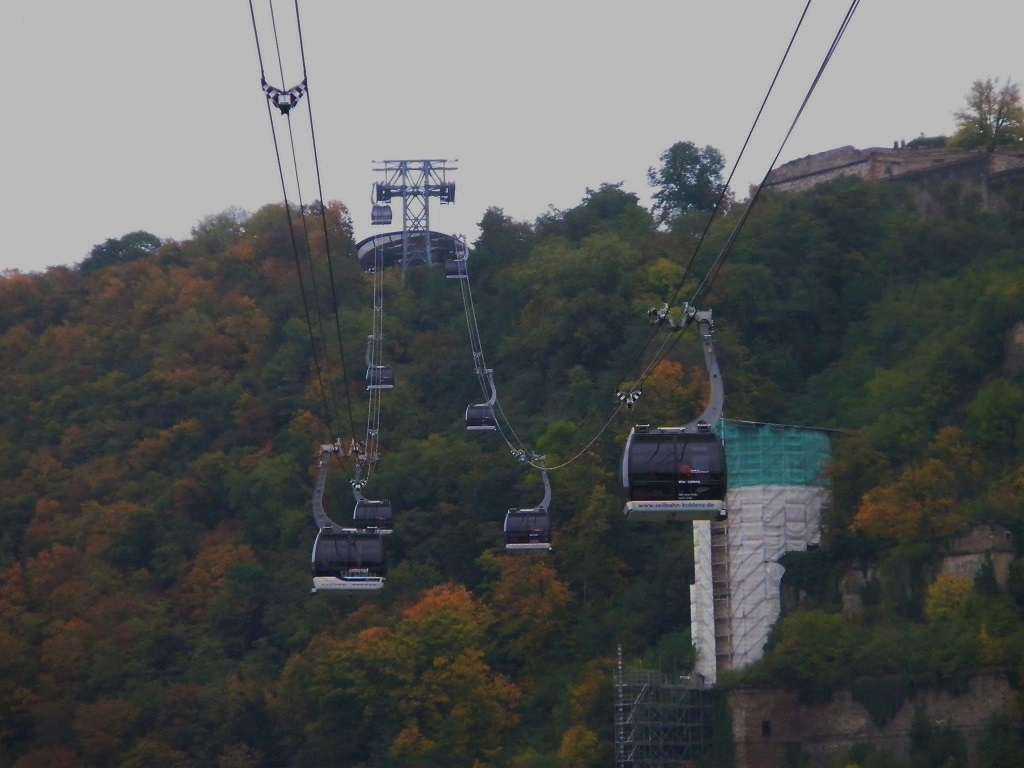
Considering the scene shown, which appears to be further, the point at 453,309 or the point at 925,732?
the point at 453,309

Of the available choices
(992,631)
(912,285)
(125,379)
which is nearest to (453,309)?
(125,379)

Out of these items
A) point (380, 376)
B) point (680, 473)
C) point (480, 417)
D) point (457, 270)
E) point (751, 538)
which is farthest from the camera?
point (457, 270)

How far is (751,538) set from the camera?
64.4 metres

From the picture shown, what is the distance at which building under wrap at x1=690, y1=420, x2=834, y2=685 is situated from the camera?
63.7 m

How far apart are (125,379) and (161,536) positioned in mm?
15748

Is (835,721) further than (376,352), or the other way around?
(376,352)

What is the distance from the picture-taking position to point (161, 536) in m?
85.0

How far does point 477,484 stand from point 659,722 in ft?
56.1

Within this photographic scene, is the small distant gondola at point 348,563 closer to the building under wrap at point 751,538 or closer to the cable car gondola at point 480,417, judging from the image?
the building under wrap at point 751,538

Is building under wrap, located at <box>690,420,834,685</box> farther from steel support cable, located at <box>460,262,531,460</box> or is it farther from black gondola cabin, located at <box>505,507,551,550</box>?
black gondola cabin, located at <box>505,507,551,550</box>

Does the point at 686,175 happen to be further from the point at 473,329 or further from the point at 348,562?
the point at 348,562

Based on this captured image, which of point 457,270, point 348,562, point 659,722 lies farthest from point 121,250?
point 348,562

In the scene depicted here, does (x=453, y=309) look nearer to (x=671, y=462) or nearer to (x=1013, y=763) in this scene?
(x=1013, y=763)

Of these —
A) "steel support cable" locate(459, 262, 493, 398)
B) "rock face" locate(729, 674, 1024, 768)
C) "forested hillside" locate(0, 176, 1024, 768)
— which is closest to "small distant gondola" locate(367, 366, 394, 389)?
"forested hillside" locate(0, 176, 1024, 768)
